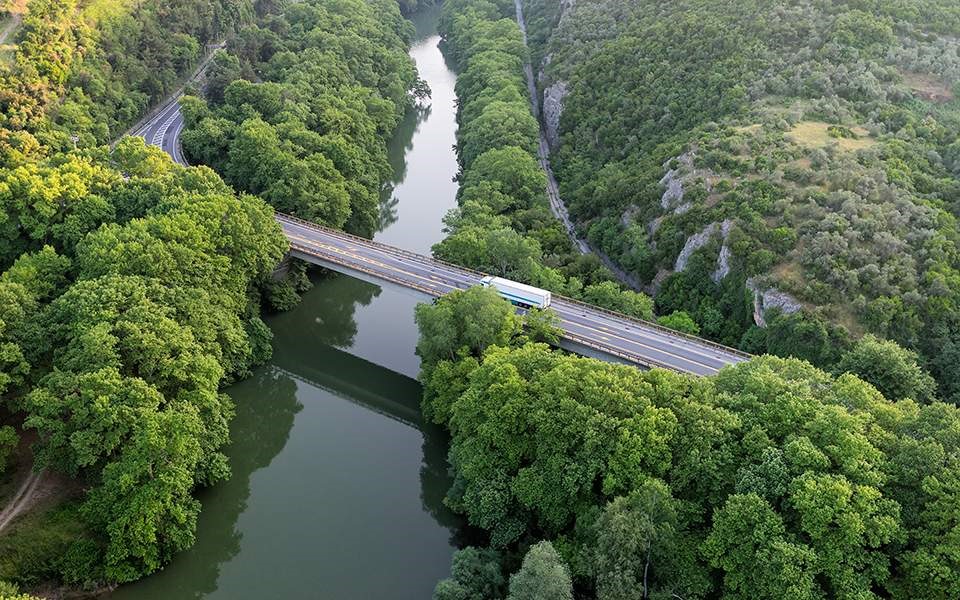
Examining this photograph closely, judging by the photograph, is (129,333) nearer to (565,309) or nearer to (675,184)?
(565,309)

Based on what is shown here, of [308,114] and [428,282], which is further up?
[308,114]

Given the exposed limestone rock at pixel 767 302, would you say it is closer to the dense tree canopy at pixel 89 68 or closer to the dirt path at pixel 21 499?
the dirt path at pixel 21 499

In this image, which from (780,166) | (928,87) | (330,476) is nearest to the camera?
(330,476)

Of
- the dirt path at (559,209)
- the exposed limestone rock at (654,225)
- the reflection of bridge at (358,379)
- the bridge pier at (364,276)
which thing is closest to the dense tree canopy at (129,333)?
the bridge pier at (364,276)

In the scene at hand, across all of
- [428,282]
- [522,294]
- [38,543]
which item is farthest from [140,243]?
[522,294]

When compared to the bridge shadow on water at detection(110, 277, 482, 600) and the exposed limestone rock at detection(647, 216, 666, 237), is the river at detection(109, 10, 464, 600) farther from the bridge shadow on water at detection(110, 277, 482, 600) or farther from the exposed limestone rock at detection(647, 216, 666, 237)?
the exposed limestone rock at detection(647, 216, 666, 237)

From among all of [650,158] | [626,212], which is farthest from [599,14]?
[626,212]

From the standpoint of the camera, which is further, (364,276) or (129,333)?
(364,276)
